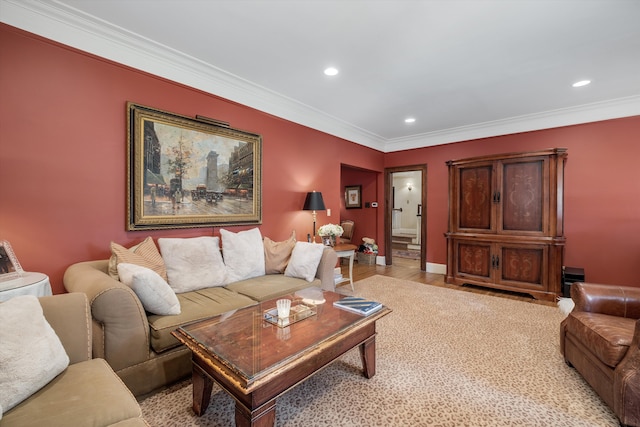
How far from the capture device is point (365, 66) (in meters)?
2.83

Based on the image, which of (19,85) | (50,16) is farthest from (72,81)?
(50,16)

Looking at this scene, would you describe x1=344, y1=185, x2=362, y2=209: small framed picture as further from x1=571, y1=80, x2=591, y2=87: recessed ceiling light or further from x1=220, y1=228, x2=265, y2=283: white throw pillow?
x1=571, y1=80, x2=591, y2=87: recessed ceiling light

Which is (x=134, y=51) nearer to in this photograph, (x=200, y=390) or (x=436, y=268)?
(x=200, y=390)

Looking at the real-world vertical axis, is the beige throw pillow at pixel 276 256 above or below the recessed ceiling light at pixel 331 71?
below

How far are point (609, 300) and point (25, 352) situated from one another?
348 centimetres

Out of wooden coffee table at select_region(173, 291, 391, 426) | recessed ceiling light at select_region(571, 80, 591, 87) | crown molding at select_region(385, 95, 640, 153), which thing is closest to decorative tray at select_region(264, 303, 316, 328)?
wooden coffee table at select_region(173, 291, 391, 426)

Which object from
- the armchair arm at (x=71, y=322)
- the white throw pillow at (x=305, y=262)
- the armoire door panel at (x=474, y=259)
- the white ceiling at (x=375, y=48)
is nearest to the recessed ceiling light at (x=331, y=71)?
the white ceiling at (x=375, y=48)

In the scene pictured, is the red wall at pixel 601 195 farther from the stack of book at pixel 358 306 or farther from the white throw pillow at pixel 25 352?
the white throw pillow at pixel 25 352

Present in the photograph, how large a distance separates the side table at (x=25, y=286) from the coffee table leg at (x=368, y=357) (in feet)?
6.96

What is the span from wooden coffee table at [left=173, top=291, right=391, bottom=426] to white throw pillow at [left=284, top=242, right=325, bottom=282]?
0.95 metres

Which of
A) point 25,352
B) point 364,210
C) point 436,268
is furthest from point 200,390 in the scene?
point 364,210

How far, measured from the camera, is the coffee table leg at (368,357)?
6.40ft

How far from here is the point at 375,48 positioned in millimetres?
2514

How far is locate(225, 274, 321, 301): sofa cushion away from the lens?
97.7 inches
